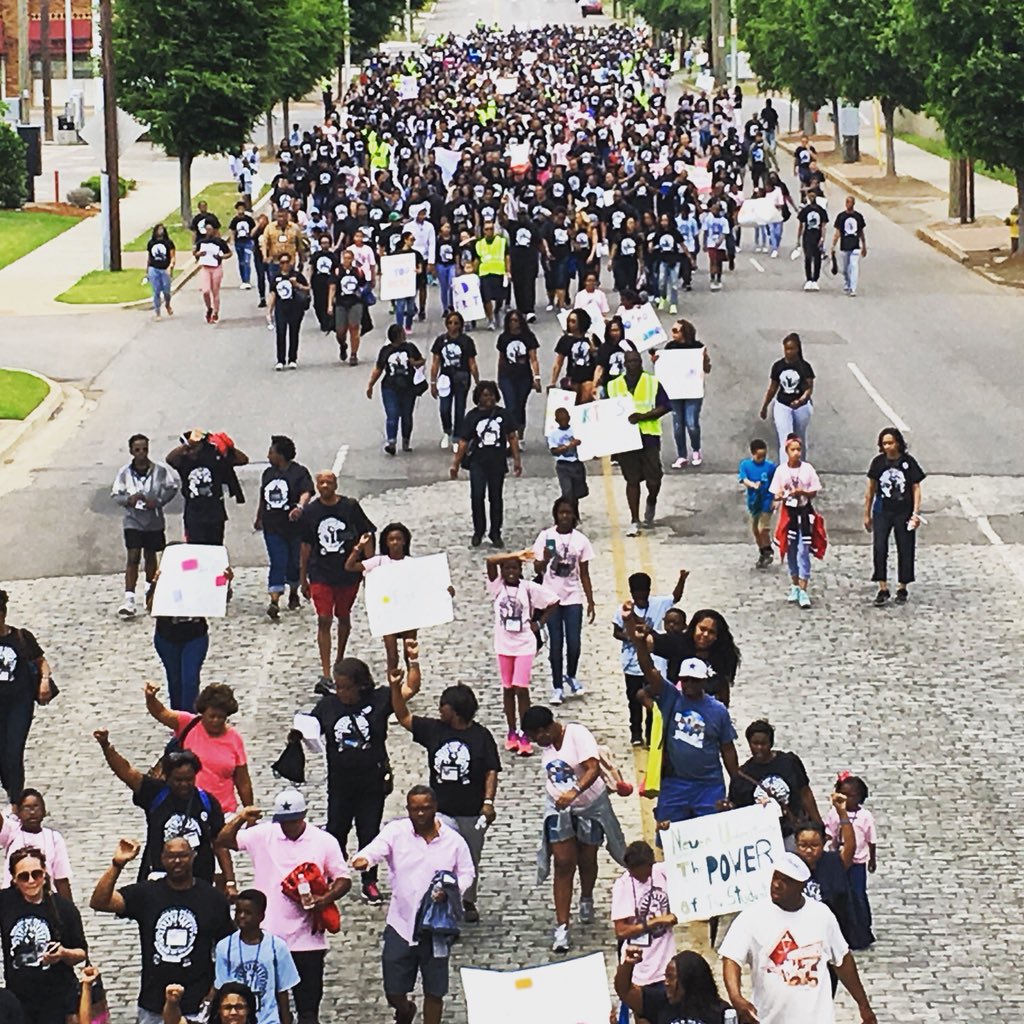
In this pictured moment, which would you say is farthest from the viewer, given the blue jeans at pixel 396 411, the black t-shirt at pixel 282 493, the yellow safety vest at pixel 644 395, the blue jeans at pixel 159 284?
the blue jeans at pixel 159 284

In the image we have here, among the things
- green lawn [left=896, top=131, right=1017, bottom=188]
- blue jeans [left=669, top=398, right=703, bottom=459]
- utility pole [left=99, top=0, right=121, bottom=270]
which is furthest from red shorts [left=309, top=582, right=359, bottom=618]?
green lawn [left=896, top=131, right=1017, bottom=188]

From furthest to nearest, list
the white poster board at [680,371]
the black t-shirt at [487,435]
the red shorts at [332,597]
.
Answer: the white poster board at [680,371]
the black t-shirt at [487,435]
the red shorts at [332,597]

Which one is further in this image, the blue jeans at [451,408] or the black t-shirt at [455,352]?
the blue jeans at [451,408]

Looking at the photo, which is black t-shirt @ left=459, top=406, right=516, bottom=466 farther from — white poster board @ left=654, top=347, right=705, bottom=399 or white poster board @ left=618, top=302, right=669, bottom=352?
white poster board @ left=618, top=302, right=669, bottom=352

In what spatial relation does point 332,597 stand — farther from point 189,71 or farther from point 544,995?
point 189,71

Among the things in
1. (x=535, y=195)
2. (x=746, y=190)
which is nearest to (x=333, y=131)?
(x=746, y=190)

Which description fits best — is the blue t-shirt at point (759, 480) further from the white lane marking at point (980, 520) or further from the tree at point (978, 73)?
the tree at point (978, 73)

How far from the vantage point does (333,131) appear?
5738 centimetres

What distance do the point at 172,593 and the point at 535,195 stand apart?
22.5 metres

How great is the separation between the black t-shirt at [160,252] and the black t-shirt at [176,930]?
25024 mm

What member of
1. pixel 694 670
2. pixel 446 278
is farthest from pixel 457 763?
pixel 446 278

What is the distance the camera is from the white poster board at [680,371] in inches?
A: 906

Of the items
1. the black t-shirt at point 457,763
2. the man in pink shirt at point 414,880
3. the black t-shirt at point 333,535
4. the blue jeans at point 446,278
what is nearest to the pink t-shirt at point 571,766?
the black t-shirt at point 457,763

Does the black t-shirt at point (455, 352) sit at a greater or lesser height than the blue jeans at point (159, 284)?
lesser
